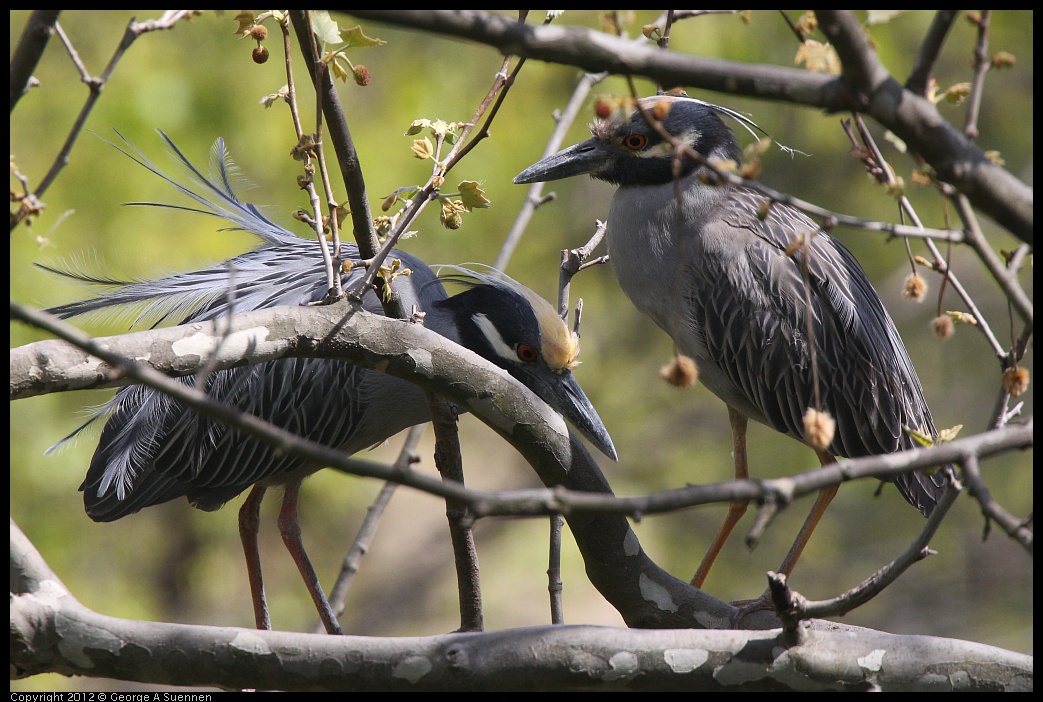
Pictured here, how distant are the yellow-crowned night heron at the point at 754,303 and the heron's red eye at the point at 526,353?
1.76 ft

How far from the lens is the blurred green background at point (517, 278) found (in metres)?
4.72

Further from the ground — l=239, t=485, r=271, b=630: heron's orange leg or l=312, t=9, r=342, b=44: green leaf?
l=312, t=9, r=342, b=44: green leaf

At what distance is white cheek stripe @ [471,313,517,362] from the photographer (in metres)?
3.12

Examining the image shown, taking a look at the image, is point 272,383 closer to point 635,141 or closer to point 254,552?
point 254,552

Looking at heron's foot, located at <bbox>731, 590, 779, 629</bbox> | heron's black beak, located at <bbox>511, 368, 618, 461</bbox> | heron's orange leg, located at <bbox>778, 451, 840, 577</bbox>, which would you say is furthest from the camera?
heron's orange leg, located at <bbox>778, 451, 840, 577</bbox>

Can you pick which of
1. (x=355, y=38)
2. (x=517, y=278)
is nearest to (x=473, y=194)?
(x=355, y=38)

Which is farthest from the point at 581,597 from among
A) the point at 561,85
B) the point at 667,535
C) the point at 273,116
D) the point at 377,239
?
the point at 377,239

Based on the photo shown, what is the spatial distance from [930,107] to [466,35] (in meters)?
0.61

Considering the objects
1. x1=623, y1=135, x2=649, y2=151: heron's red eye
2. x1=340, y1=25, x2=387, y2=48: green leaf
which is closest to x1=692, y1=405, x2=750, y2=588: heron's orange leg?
x1=623, y1=135, x2=649, y2=151: heron's red eye

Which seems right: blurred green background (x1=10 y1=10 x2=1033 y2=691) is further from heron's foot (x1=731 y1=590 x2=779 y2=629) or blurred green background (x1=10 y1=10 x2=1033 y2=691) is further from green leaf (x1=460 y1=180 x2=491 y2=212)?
heron's foot (x1=731 y1=590 x2=779 y2=629)

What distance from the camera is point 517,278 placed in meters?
6.48

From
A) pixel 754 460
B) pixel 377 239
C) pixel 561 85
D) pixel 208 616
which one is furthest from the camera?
pixel 754 460
